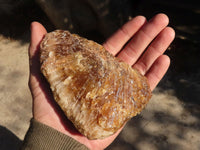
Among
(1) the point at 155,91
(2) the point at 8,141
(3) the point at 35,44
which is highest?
(3) the point at 35,44

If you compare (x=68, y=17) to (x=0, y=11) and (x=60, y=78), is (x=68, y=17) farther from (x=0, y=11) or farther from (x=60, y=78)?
(x=60, y=78)

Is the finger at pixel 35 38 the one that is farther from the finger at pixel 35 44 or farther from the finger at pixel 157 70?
the finger at pixel 157 70

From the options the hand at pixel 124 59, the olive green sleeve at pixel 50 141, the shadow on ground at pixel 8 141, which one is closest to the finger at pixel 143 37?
the hand at pixel 124 59

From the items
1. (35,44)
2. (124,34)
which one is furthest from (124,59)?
(35,44)

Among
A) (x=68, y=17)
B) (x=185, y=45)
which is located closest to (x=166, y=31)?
(x=185, y=45)

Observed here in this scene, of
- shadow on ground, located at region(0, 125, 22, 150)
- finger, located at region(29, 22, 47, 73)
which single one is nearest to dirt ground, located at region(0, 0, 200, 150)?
shadow on ground, located at region(0, 125, 22, 150)

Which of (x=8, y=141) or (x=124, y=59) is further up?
(x=124, y=59)

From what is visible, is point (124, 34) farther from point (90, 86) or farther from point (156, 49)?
point (90, 86)
